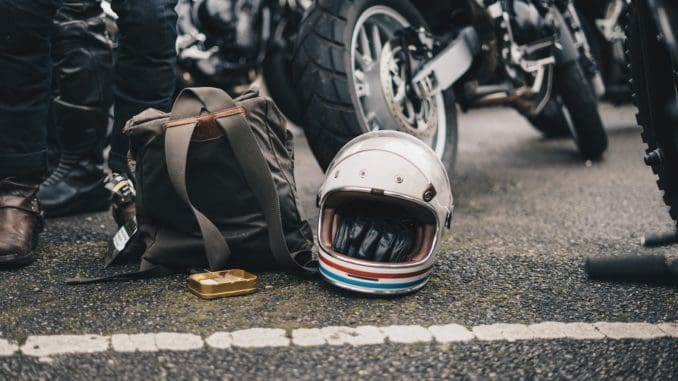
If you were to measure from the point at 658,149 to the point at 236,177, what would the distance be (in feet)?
3.29

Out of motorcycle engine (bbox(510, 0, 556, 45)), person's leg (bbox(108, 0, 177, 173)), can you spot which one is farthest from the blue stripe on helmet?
motorcycle engine (bbox(510, 0, 556, 45))

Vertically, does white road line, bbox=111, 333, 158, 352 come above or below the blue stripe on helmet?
above

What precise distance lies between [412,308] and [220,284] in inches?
17.9

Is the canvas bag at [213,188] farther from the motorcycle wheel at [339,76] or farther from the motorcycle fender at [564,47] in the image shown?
the motorcycle fender at [564,47]

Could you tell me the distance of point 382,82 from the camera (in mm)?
2822

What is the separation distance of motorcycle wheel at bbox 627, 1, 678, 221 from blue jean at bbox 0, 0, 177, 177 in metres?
1.31

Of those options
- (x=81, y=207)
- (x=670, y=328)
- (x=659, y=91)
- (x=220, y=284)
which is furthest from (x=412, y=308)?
(x=81, y=207)

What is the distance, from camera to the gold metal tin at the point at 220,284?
194 centimetres

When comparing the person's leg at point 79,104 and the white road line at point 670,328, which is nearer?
the white road line at point 670,328

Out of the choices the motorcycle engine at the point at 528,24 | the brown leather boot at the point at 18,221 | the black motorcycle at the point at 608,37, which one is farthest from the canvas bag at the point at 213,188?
the black motorcycle at the point at 608,37

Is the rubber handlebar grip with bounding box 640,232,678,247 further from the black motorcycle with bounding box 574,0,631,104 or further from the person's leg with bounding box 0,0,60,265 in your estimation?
the black motorcycle with bounding box 574,0,631,104

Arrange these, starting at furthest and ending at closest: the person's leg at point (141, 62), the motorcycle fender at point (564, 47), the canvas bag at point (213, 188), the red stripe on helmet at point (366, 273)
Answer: the motorcycle fender at point (564, 47)
the person's leg at point (141, 62)
the canvas bag at point (213, 188)
the red stripe on helmet at point (366, 273)

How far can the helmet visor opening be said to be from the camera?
2021 mm

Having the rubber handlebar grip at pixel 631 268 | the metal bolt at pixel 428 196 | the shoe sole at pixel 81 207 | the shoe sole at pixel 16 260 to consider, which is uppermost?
the rubber handlebar grip at pixel 631 268
